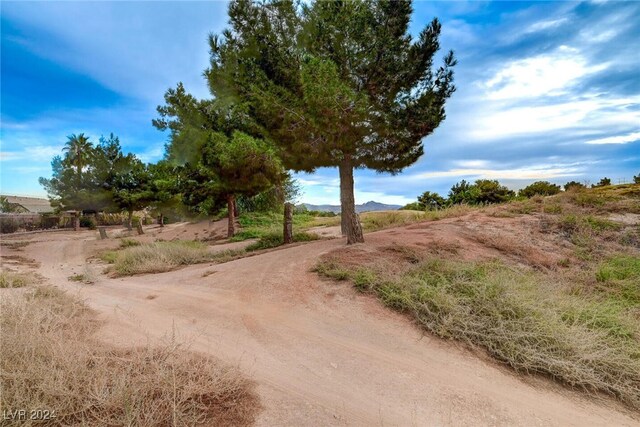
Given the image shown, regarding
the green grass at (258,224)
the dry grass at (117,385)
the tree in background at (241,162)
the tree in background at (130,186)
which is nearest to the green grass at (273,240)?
the tree in background at (241,162)

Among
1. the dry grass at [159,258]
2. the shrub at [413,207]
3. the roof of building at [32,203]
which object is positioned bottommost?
the dry grass at [159,258]

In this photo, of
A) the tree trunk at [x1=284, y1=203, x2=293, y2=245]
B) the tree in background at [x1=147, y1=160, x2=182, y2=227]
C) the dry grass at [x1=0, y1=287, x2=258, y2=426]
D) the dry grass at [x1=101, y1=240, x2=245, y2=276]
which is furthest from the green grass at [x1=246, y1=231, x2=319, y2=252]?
the tree in background at [x1=147, y1=160, x2=182, y2=227]

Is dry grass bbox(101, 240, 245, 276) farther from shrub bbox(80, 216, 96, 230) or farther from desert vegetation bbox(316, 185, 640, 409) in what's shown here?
shrub bbox(80, 216, 96, 230)

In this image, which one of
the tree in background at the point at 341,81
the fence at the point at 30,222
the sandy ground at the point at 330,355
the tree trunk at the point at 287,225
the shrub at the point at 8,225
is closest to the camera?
the sandy ground at the point at 330,355

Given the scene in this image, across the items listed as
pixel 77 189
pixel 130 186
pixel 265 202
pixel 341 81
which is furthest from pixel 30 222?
pixel 341 81

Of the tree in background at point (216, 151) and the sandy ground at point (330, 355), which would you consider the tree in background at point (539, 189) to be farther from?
the sandy ground at point (330, 355)

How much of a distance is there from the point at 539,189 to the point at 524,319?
1542 centimetres

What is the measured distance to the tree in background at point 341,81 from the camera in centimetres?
738

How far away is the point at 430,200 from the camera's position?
19.4 meters

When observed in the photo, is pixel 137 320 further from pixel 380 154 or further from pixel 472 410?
pixel 380 154

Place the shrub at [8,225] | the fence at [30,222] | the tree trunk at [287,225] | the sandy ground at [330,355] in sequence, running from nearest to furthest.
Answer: the sandy ground at [330,355]
the tree trunk at [287,225]
the shrub at [8,225]
the fence at [30,222]

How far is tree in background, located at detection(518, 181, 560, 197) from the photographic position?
1605 centimetres

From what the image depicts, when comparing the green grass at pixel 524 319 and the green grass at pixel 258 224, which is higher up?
the green grass at pixel 258 224

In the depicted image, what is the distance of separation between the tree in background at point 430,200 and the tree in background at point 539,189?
3.89 m
